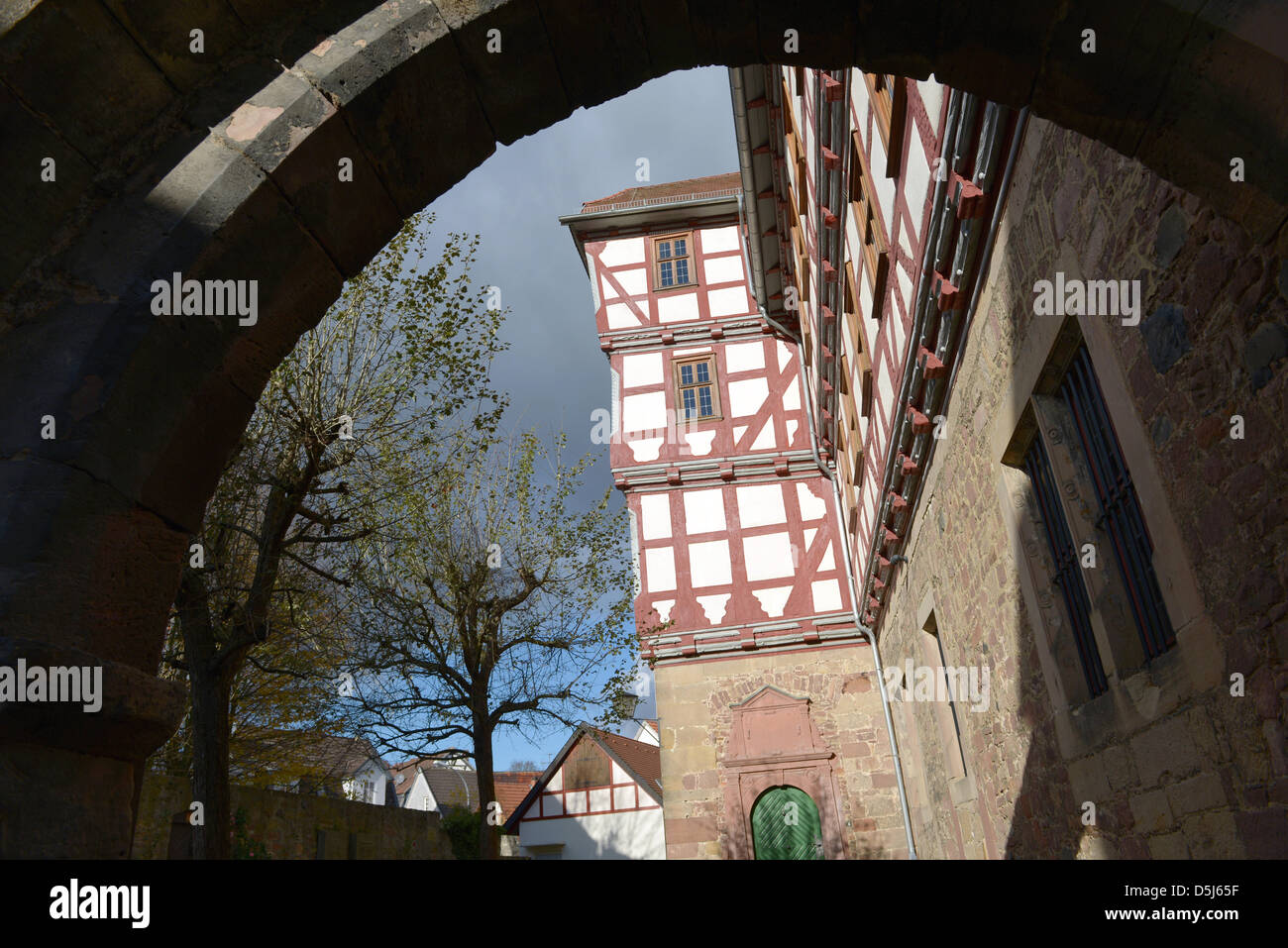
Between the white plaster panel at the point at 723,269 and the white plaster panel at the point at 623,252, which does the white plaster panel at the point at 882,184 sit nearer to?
the white plaster panel at the point at 723,269

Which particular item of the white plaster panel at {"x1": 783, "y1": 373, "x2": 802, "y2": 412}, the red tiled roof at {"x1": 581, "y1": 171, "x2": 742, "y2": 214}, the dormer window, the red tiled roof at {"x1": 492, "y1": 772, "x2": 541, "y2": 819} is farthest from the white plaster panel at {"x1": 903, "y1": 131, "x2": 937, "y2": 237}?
the red tiled roof at {"x1": 492, "y1": 772, "x2": 541, "y2": 819}

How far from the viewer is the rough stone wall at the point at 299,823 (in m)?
10.7

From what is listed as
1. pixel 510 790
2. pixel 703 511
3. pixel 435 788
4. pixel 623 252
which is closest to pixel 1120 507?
pixel 703 511

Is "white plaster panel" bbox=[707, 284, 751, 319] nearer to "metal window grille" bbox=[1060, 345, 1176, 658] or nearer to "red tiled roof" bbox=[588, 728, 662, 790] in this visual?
"metal window grille" bbox=[1060, 345, 1176, 658]

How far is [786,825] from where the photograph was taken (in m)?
13.4

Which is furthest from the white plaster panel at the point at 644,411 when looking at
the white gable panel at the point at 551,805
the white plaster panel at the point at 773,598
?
the white gable panel at the point at 551,805

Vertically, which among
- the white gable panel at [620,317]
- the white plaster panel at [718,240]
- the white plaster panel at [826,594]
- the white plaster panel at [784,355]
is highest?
the white plaster panel at [718,240]

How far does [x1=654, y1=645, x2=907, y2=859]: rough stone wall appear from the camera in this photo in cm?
1331

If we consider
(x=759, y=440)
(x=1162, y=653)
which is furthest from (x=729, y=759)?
(x=1162, y=653)

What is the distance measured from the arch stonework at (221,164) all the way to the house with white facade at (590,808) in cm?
2609

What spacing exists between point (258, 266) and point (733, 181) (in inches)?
723

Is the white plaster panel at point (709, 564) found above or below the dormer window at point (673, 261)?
below

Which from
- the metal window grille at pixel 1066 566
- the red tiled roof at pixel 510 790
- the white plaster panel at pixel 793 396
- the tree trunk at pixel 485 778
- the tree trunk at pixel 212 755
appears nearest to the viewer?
the metal window grille at pixel 1066 566
